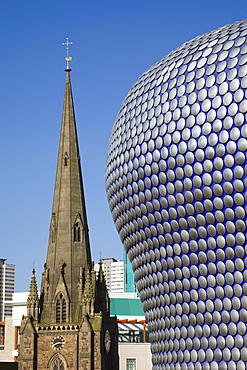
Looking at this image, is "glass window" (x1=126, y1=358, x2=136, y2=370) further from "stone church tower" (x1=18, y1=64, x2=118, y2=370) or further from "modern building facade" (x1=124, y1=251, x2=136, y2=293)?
"modern building facade" (x1=124, y1=251, x2=136, y2=293)

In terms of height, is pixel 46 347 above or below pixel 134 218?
below

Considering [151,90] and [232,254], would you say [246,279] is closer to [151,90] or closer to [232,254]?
[232,254]

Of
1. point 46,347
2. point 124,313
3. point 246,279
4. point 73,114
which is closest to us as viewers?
point 246,279

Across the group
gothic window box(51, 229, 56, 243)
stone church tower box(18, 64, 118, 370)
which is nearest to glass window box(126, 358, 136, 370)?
stone church tower box(18, 64, 118, 370)

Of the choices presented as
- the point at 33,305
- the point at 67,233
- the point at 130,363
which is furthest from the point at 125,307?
the point at 33,305

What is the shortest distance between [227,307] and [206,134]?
11081 millimetres

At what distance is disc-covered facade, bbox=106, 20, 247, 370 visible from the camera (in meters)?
48.0

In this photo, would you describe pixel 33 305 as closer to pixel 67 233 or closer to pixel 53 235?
pixel 53 235

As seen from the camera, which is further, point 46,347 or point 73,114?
point 73,114

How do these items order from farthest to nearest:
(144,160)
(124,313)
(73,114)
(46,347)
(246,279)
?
(124,313) → (73,114) → (46,347) → (144,160) → (246,279)

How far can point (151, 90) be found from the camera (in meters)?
56.8

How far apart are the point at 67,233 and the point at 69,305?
740 centimetres

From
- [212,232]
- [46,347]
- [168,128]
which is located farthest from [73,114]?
[212,232]

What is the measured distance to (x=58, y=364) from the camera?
73.2 metres
